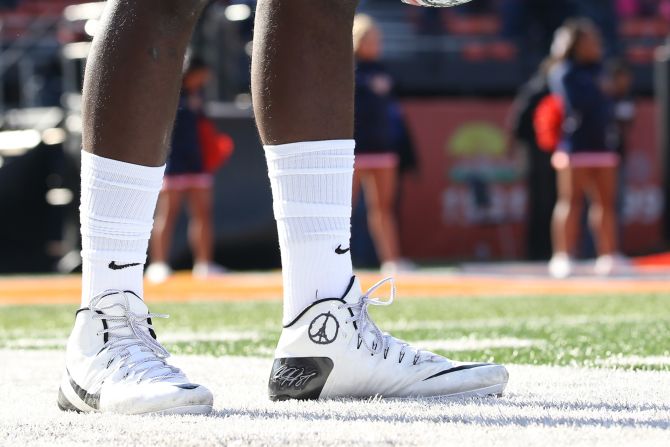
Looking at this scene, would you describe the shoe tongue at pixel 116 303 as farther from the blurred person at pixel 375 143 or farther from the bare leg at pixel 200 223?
the bare leg at pixel 200 223

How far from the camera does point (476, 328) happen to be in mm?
3977

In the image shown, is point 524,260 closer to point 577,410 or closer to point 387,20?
point 387,20

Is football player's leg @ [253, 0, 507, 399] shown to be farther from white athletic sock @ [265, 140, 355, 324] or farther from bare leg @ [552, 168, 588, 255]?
bare leg @ [552, 168, 588, 255]

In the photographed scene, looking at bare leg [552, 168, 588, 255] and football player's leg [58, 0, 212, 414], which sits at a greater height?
football player's leg [58, 0, 212, 414]

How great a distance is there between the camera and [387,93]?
837 cm

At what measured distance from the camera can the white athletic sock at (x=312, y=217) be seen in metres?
2.19

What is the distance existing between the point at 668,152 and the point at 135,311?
9489mm

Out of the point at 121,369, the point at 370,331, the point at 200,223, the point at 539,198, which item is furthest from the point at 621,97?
the point at 121,369

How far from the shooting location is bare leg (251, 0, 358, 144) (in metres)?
2.15

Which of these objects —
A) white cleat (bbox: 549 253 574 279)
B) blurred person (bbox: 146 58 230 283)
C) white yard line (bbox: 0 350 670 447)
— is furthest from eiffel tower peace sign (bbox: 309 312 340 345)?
blurred person (bbox: 146 58 230 283)

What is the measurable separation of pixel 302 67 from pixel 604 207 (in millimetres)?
6083

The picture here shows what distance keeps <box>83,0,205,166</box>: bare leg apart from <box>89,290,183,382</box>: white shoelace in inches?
9.4

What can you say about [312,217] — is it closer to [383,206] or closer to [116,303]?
[116,303]

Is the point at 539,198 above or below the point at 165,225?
below
